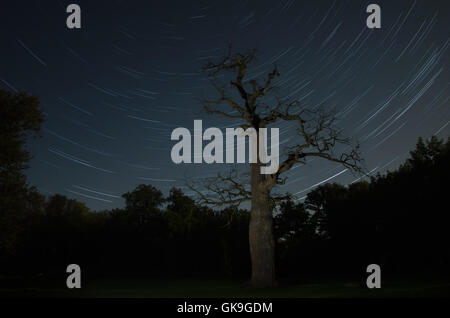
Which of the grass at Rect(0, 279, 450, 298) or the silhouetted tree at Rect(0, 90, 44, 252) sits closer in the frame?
the grass at Rect(0, 279, 450, 298)

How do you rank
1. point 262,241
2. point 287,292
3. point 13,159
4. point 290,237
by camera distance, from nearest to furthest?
point 287,292 → point 262,241 → point 13,159 → point 290,237

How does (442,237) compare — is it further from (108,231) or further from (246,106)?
(108,231)

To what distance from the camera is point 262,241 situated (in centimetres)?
1689

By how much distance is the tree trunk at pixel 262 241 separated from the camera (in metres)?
16.8

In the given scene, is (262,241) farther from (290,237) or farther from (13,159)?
(290,237)

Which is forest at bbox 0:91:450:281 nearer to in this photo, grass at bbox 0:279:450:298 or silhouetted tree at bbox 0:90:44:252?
silhouetted tree at bbox 0:90:44:252

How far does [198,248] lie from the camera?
39531 mm

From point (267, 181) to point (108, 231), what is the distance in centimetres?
2906

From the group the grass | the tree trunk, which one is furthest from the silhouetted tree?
the tree trunk

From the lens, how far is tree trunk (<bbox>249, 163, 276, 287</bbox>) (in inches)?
663

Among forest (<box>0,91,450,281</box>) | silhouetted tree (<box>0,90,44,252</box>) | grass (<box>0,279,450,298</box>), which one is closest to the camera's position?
grass (<box>0,279,450,298</box>)

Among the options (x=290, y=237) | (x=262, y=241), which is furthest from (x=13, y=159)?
(x=290, y=237)
